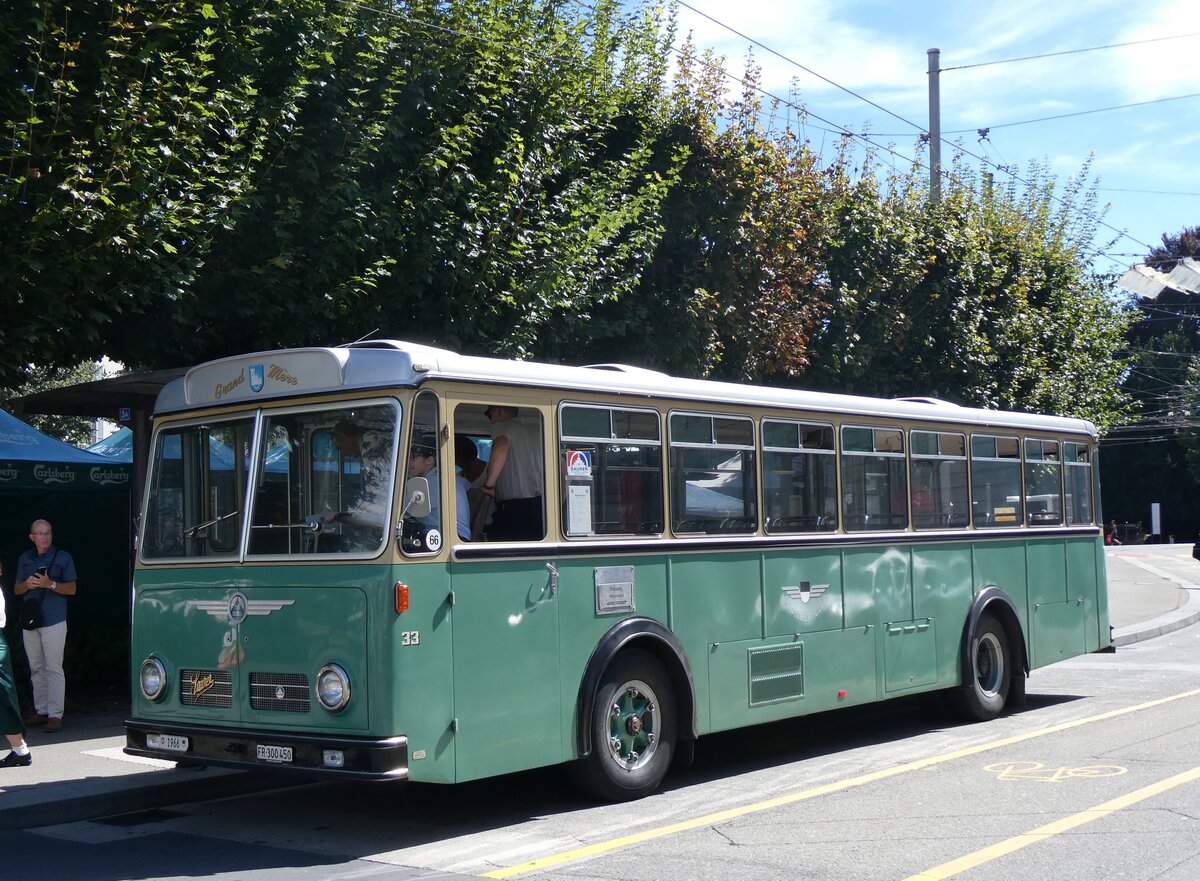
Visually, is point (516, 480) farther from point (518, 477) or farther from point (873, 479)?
point (873, 479)

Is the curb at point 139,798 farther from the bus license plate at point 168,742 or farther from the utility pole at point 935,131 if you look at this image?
the utility pole at point 935,131

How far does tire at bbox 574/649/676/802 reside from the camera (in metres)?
8.78

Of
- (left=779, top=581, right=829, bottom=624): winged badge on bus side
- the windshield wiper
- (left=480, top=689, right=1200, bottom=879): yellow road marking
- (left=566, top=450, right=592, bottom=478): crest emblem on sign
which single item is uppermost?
(left=566, top=450, right=592, bottom=478): crest emblem on sign

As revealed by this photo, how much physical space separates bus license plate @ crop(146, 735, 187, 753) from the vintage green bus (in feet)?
0.09

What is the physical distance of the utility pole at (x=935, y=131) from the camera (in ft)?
73.9

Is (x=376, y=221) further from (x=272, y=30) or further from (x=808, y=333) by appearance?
(x=808, y=333)

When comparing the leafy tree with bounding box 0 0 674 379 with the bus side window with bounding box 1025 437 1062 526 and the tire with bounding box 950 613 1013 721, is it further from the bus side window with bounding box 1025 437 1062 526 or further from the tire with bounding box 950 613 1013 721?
the tire with bounding box 950 613 1013 721

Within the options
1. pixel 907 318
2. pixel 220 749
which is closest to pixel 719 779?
pixel 220 749

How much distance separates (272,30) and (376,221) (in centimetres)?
197

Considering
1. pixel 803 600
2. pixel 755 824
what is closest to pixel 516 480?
pixel 755 824

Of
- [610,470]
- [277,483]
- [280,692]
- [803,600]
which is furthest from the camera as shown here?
[803,600]

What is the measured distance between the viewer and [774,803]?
8.93 meters

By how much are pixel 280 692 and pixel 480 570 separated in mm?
1368

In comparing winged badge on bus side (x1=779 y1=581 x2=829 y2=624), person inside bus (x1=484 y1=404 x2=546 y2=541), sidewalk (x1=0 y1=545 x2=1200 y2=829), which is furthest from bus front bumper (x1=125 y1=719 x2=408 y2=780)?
winged badge on bus side (x1=779 y1=581 x2=829 y2=624)
